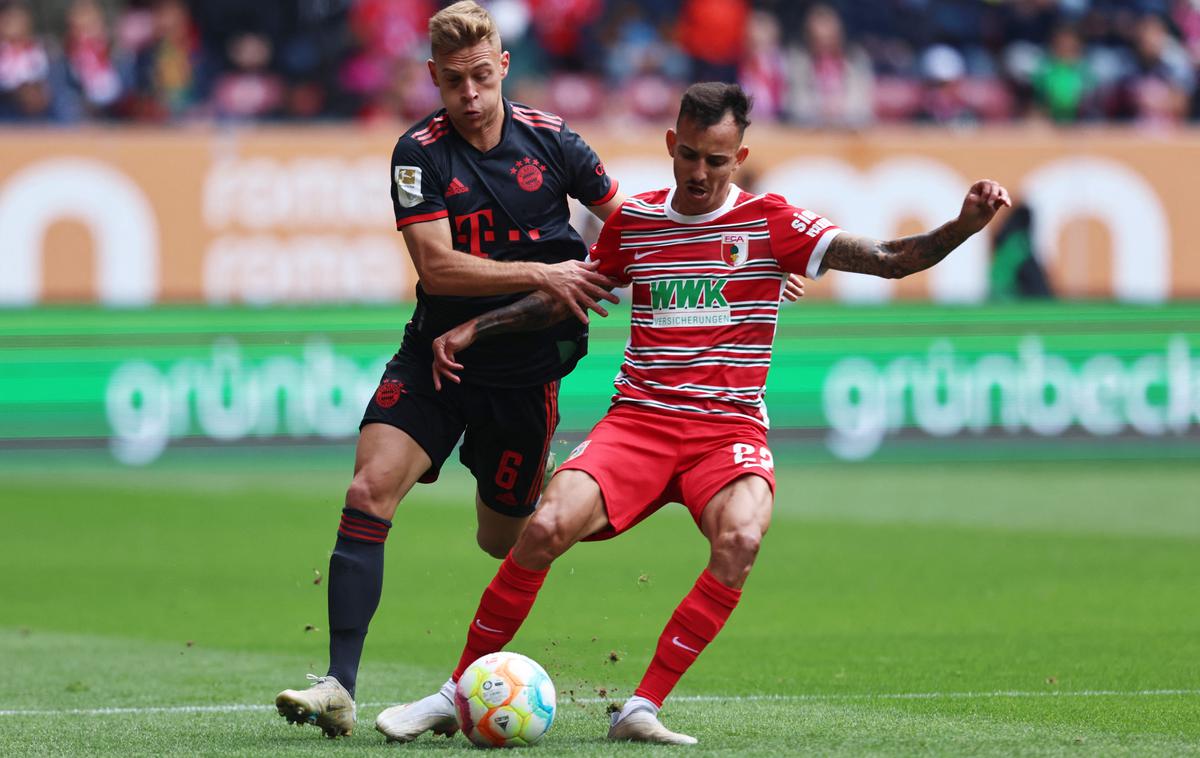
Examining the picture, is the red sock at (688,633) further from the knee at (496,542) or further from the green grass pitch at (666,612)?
the knee at (496,542)

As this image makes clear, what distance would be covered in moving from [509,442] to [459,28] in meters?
1.57

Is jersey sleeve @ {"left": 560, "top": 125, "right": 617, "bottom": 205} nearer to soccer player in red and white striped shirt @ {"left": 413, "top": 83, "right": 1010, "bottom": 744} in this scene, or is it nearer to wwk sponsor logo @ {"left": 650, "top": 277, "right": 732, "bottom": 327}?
soccer player in red and white striped shirt @ {"left": 413, "top": 83, "right": 1010, "bottom": 744}

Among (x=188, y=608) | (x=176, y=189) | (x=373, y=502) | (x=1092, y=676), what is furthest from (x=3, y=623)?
(x=176, y=189)

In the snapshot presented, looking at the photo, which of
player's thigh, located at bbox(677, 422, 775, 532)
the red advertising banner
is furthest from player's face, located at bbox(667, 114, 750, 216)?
the red advertising banner

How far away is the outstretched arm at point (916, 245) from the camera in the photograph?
584 centimetres

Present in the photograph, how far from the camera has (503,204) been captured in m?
6.63

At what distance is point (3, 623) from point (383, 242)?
28.1 ft

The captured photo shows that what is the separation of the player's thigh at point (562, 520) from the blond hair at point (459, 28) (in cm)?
154

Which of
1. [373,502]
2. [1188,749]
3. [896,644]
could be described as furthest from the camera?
[896,644]

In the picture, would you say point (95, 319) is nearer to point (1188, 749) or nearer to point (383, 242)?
point (383, 242)

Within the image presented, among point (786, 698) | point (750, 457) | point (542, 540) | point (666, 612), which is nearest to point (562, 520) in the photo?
point (542, 540)

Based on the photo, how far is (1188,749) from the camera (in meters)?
5.57

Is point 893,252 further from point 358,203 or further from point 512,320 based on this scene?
point 358,203

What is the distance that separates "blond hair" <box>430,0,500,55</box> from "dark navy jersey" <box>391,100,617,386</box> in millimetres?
383
